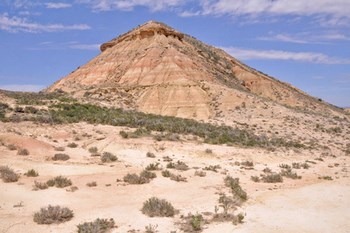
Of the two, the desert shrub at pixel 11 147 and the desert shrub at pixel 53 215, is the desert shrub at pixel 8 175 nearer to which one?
the desert shrub at pixel 53 215

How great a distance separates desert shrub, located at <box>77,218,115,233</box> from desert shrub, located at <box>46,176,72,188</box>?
11.8ft

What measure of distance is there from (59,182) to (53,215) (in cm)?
309

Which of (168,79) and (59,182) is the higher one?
(168,79)

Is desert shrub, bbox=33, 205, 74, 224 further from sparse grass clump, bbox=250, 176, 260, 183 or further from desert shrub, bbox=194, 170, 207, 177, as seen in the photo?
sparse grass clump, bbox=250, 176, 260, 183

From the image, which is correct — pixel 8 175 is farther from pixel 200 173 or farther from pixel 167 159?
pixel 167 159

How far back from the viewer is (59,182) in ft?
41.8

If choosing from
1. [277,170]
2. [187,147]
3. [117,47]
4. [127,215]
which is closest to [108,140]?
[187,147]

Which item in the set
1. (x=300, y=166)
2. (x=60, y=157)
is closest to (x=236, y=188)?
(x=300, y=166)

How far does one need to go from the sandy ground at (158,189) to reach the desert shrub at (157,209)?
0.18m

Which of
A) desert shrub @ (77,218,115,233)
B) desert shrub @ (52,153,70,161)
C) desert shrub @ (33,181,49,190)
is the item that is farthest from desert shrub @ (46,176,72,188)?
desert shrub @ (52,153,70,161)

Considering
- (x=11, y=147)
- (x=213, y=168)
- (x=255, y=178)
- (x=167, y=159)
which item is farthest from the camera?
(x=167, y=159)

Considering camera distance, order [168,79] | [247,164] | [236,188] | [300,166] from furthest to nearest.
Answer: [168,79], [300,166], [247,164], [236,188]

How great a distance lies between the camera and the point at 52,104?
32.9m

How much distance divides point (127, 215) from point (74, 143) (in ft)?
34.9
